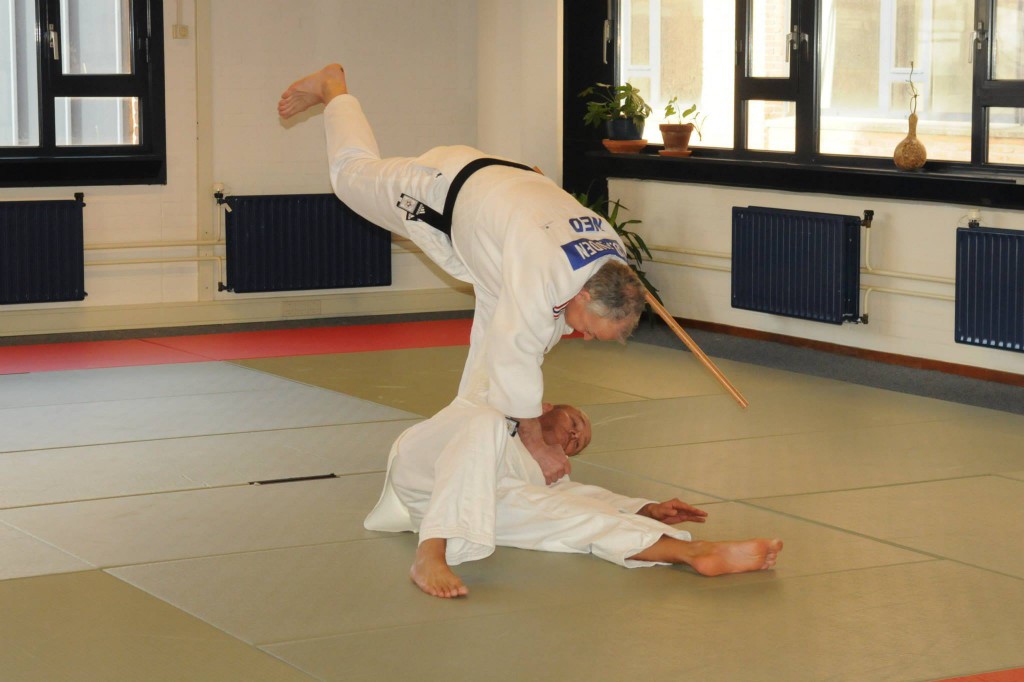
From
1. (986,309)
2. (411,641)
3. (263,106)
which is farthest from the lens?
(263,106)

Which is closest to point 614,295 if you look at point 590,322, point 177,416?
point 590,322

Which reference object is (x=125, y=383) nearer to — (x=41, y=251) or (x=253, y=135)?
(x=41, y=251)

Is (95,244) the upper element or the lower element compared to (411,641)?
upper

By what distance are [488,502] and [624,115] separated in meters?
5.59

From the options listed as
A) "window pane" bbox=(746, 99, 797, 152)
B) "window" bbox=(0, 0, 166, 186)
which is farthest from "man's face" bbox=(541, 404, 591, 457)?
"window" bbox=(0, 0, 166, 186)

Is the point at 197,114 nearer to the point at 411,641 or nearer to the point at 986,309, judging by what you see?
the point at 986,309

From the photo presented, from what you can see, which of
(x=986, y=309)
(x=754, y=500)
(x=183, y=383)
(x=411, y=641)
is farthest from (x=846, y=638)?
(x=183, y=383)

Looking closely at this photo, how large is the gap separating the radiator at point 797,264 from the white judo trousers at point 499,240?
10.5 ft

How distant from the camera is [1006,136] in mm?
6762

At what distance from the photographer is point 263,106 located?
8820 mm

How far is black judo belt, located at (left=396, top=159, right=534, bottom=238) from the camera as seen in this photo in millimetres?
4301

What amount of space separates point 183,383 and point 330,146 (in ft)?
7.28

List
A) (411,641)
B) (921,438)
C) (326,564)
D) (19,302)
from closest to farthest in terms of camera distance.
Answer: (411,641) < (326,564) < (921,438) < (19,302)

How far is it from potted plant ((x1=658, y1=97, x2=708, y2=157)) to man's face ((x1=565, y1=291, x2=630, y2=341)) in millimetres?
4932
